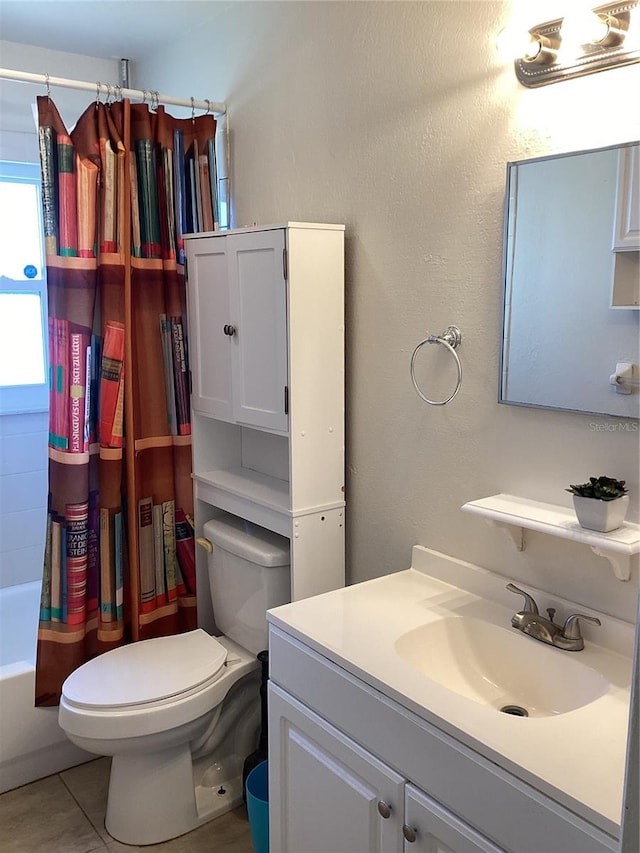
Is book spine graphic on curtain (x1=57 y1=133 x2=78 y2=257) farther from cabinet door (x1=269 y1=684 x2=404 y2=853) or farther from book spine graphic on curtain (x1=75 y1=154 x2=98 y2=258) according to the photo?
cabinet door (x1=269 y1=684 x2=404 y2=853)

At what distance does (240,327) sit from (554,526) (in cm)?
106

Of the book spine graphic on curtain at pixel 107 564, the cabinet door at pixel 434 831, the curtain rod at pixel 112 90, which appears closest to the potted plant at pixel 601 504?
the cabinet door at pixel 434 831

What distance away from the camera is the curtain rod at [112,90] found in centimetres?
213

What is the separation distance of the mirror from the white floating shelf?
0.21 m

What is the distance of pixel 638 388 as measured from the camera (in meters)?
1.38

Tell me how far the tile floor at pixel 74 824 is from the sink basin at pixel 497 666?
0.96 metres

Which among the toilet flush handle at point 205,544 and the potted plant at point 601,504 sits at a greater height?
the potted plant at point 601,504

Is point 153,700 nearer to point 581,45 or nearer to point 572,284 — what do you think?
point 572,284

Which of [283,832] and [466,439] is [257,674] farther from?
[466,439]

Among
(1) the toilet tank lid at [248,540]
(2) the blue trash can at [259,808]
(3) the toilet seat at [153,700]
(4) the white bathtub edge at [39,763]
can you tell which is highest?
(1) the toilet tank lid at [248,540]

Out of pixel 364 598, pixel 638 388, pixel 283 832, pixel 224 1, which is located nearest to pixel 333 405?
pixel 364 598

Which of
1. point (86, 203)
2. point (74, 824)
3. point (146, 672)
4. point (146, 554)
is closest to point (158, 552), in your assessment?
point (146, 554)

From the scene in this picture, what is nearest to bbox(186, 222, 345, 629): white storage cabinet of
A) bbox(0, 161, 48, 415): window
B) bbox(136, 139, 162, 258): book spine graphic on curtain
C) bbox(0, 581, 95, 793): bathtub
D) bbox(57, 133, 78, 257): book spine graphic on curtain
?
bbox(136, 139, 162, 258): book spine graphic on curtain

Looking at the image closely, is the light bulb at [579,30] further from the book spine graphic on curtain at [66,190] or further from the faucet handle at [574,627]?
the book spine graphic on curtain at [66,190]
